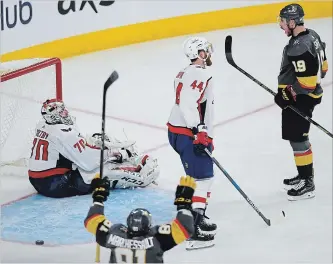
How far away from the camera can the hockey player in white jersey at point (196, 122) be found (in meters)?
4.41

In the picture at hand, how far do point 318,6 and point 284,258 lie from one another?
5139 millimetres

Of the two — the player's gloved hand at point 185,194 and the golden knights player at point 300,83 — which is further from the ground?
the golden knights player at point 300,83

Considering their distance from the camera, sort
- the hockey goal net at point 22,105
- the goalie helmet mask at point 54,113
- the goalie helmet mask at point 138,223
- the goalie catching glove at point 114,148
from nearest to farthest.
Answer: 1. the goalie helmet mask at point 138,223
2. the goalie helmet mask at point 54,113
3. the goalie catching glove at point 114,148
4. the hockey goal net at point 22,105

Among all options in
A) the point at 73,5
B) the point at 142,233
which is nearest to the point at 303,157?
the point at 142,233

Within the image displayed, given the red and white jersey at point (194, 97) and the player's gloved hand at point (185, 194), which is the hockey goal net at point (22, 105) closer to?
the red and white jersey at point (194, 97)

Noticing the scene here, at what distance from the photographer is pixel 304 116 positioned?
5.00 metres

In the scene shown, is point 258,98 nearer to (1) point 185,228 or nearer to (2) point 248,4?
(2) point 248,4

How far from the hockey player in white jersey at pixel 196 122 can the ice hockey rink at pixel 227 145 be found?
147mm

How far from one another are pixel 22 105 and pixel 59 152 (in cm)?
75

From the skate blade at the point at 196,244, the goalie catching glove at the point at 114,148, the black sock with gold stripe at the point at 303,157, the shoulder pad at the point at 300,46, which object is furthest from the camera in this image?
the goalie catching glove at the point at 114,148

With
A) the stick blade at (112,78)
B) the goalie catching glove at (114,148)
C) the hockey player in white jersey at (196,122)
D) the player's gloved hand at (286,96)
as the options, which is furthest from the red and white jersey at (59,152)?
the stick blade at (112,78)

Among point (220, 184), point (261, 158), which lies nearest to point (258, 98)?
point (261, 158)

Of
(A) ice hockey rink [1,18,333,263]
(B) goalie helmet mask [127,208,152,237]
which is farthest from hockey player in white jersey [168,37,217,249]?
(B) goalie helmet mask [127,208,152,237]

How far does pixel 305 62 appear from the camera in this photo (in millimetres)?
4898
